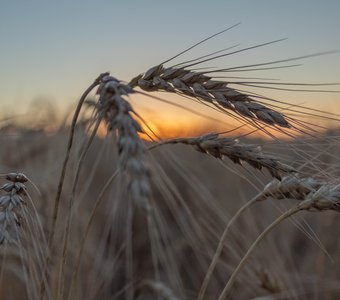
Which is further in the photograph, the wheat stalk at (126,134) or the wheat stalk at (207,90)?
the wheat stalk at (207,90)

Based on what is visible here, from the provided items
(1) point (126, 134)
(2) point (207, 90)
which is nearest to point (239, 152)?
(2) point (207, 90)

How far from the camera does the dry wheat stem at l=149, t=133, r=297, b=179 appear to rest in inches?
44.3

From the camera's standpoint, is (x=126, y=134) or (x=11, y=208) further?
(x=11, y=208)

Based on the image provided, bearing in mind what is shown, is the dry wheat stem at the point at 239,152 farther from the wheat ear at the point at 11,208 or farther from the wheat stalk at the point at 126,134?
the wheat ear at the point at 11,208

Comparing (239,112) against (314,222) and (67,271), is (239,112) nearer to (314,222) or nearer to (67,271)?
(67,271)

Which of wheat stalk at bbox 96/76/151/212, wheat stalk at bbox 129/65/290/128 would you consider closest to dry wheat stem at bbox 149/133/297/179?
wheat stalk at bbox 129/65/290/128

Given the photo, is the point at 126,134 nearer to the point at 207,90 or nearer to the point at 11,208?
the point at 207,90

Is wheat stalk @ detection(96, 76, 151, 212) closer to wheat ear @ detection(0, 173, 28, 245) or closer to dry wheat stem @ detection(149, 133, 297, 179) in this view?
dry wheat stem @ detection(149, 133, 297, 179)

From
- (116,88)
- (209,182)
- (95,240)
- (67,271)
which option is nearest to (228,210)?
(209,182)

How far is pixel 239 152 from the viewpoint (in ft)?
3.69

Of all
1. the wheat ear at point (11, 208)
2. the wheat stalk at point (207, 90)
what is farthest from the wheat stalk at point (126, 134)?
the wheat ear at point (11, 208)

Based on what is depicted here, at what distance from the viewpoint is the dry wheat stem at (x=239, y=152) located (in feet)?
3.69

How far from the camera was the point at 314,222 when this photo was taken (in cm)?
427

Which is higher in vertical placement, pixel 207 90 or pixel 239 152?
pixel 207 90
